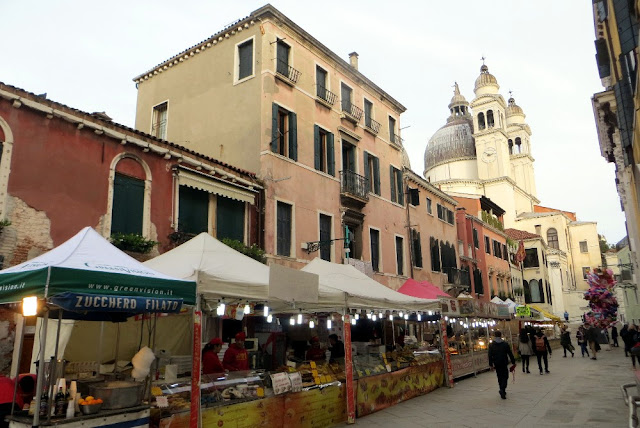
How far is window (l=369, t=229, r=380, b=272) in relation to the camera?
20.3m

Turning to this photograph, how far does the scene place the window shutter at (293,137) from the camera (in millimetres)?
16812

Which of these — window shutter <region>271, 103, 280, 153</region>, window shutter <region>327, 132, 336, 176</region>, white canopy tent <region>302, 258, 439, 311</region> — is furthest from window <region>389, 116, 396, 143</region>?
white canopy tent <region>302, 258, 439, 311</region>

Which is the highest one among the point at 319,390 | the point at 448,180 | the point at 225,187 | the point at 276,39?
the point at 448,180

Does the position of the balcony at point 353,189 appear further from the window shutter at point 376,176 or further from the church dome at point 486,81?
the church dome at point 486,81

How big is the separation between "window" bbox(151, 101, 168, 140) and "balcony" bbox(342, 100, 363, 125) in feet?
23.5

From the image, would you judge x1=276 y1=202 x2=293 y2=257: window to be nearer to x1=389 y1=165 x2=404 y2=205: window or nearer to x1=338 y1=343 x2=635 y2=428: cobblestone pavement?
x1=338 y1=343 x2=635 y2=428: cobblestone pavement

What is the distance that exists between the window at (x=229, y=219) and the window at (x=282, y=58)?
5371mm

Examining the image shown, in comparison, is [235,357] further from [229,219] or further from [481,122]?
[481,122]

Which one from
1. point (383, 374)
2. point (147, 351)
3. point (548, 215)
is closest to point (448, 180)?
point (548, 215)

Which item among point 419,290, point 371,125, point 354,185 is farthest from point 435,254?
point 354,185

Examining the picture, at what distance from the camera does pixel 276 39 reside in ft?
56.1

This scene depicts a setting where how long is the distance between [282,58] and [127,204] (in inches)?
331

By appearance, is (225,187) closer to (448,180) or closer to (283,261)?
(283,261)

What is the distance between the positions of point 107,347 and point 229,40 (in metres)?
12.2
